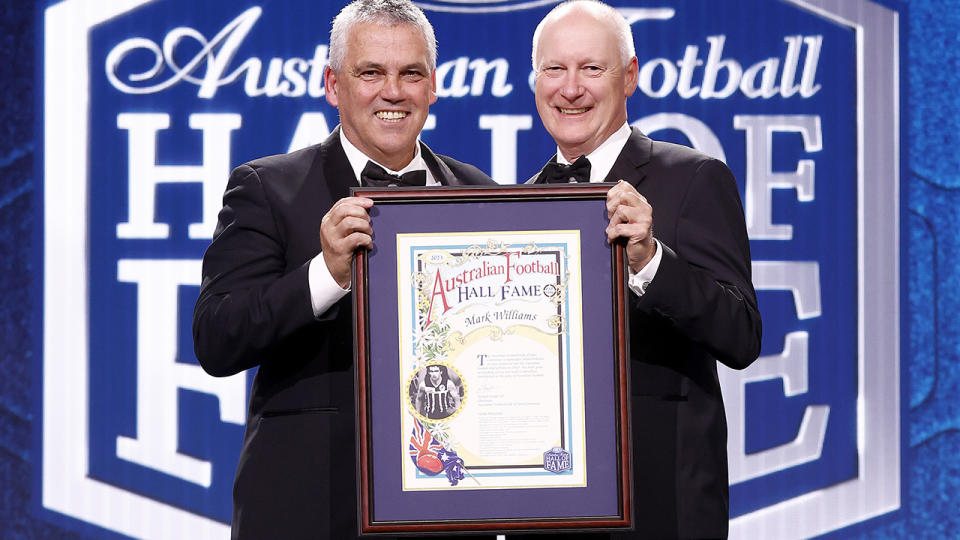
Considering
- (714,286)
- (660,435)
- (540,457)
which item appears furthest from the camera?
(660,435)

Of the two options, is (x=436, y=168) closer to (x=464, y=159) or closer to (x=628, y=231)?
(x=628, y=231)

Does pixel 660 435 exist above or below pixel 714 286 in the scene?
below

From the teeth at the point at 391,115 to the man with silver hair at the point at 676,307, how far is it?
311mm

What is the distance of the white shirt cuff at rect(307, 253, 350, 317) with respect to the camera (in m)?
1.63

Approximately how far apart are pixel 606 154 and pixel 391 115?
1.36ft

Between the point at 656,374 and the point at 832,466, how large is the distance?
254cm

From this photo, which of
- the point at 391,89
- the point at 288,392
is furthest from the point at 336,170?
the point at 288,392

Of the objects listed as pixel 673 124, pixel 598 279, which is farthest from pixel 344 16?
pixel 673 124

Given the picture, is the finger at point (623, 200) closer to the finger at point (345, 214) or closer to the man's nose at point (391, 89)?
the finger at point (345, 214)

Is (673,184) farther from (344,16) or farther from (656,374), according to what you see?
(344,16)

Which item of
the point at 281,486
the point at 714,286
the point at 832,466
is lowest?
the point at 832,466

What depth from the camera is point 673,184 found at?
73.5 inches

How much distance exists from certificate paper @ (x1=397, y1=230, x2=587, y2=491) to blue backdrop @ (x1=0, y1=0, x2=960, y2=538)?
7.94ft

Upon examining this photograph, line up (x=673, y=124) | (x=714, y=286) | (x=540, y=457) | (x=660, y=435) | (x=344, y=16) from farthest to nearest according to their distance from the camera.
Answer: (x=673, y=124)
(x=344, y=16)
(x=660, y=435)
(x=714, y=286)
(x=540, y=457)
